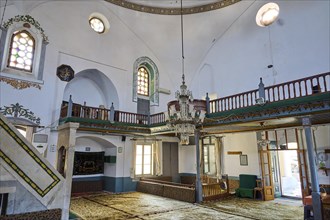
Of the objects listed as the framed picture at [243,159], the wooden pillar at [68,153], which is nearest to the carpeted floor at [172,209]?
the framed picture at [243,159]

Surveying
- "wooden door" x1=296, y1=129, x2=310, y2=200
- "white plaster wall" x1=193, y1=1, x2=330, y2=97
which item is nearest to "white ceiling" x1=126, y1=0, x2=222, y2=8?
"white plaster wall" x1=193, y1=1, x2=330, y2=97

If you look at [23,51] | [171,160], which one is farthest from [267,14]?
[23,51]

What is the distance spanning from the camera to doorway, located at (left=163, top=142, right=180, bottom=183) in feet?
39.8

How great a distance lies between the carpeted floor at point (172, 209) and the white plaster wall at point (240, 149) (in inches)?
58.4

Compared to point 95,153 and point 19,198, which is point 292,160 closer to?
point 95,153

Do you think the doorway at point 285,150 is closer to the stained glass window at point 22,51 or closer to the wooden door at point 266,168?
the wooden door at point 266,168

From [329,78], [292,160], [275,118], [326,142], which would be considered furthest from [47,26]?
[292,160]

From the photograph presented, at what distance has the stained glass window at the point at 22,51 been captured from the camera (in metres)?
8.56

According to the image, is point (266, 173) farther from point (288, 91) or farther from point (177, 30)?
point (177, 30)

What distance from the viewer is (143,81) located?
1255cm

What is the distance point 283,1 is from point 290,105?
5708 mm

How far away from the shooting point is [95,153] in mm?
10992

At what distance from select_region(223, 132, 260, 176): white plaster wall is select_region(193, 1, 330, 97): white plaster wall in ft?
6.96

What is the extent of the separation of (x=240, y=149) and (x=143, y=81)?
597 centimetres
